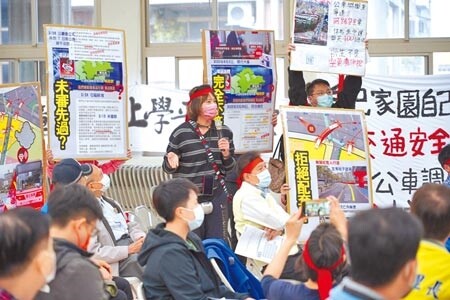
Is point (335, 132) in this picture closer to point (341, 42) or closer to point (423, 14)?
point (341, 42)

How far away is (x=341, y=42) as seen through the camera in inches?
218

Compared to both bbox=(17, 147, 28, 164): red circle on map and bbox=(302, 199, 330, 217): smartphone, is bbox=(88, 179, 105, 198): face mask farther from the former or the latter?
bbox=(302, 199, 330, 217): smartphone

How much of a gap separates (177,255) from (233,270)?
0.60 meters

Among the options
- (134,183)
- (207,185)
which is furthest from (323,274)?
(134,183)

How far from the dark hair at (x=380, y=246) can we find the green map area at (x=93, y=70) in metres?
3.89

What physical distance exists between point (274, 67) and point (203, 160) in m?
0.91

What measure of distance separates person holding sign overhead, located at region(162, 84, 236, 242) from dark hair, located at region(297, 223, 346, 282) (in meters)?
2.38

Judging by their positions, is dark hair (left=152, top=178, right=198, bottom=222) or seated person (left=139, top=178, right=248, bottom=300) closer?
seated person (left=139, top=178, right=248, bottom=300)

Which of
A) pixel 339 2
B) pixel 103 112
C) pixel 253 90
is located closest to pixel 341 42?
pixel 339 2

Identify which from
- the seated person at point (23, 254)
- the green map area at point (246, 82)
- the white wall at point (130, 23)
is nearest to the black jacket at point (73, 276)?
the seated person at point (23, 254)

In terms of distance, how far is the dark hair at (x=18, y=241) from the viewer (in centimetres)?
228

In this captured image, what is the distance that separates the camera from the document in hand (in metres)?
4.73

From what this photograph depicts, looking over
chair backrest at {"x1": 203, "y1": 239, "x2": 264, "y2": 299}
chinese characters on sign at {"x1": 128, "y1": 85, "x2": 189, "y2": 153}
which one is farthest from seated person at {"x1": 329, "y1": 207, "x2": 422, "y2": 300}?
chinese characters on sign at {"x1": 128, "y1": 85, "x2": 189, "y2": 153}

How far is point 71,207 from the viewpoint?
9.53 ft
